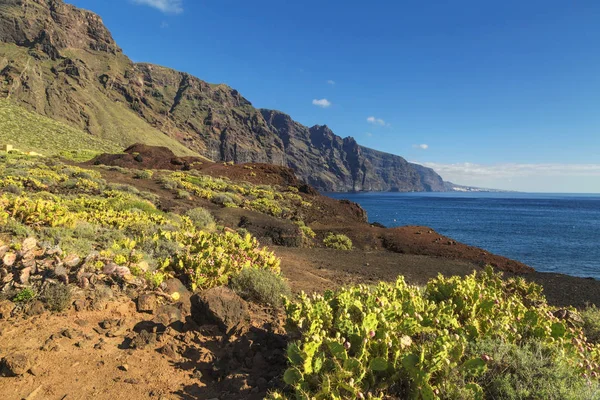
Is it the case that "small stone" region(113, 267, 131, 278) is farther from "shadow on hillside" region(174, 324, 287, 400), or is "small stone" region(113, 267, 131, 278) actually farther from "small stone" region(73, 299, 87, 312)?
"shadow on hillside" region(174, 324, 287, 400)

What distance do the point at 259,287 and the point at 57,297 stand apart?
9.58 ft

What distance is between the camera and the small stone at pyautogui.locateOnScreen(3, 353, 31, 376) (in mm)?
3500

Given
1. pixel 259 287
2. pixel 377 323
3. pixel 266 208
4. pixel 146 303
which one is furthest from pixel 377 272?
pixel 266 208

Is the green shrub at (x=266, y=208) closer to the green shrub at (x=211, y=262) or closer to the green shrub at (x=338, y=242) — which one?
the green shrub at (x=338, y=242)

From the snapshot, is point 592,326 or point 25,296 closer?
point 25,296

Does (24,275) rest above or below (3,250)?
below

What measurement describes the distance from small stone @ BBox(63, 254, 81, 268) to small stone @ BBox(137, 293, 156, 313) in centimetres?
122

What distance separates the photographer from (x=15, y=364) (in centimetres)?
351

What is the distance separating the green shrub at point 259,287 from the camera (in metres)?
5.91

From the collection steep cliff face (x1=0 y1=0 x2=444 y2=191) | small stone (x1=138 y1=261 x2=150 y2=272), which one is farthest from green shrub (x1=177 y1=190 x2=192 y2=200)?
steep cliff face (x1=0 y1=0 x2=444 y2=191)

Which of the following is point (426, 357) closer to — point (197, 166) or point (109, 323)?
point (109, 323)

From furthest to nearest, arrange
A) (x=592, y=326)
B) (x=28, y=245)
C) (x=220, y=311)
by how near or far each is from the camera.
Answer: (x=592, y=326), (x=28, y=245), (x=220, y=311)


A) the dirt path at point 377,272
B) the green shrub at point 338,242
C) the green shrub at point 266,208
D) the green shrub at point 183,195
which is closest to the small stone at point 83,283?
the dirt path at point 377,272

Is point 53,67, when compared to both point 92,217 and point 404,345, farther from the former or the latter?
point 404,345
